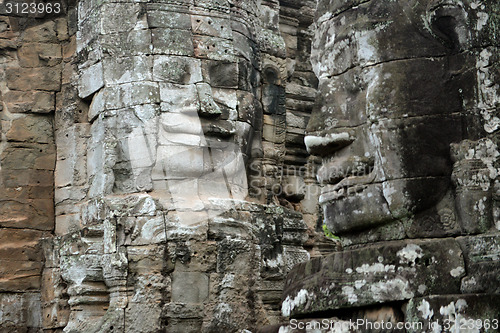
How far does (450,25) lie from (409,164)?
890mm

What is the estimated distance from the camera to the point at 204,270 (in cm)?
954

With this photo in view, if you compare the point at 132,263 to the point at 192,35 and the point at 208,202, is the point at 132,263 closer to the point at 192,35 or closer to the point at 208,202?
the point at 208,202

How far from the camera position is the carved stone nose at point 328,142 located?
577 centimetres

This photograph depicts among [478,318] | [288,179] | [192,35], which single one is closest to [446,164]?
[478,318]

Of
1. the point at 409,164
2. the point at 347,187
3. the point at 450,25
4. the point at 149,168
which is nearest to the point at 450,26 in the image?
the point at 450,25

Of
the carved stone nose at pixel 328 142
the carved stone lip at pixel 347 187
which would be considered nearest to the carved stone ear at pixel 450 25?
the carved stone nose at pixel 328 142

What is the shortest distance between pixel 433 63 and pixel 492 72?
0.35 metres

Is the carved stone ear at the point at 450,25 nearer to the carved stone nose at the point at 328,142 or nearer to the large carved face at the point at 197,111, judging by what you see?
the carved stone nose at the point at 328,142

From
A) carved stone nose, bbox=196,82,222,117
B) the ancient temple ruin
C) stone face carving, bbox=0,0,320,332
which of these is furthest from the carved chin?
carved stone nose, bbox=196,82,222,117

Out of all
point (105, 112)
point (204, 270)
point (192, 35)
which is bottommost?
point (204, 270)

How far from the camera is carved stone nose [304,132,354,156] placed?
5.77 metres

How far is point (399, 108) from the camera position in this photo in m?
5.51

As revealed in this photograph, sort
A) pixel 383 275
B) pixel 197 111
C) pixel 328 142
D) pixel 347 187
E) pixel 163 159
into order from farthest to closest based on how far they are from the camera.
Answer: pixel 197 111
pixel 163 159
pixel 328 142
pixel 347 187
pixel 383 275

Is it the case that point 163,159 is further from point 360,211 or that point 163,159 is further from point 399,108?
point 399,108
